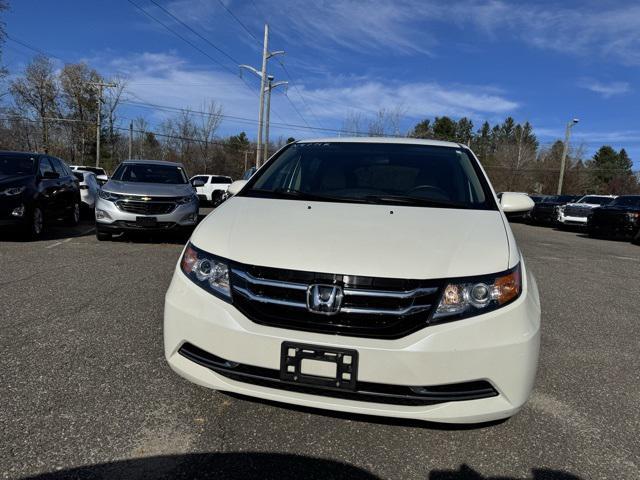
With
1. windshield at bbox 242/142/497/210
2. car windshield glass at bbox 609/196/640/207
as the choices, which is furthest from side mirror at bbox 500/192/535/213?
car windshield glass at bbox 609/196/640/207

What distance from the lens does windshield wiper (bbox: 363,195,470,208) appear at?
306cm

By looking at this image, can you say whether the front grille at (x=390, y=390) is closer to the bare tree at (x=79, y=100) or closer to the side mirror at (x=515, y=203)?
the side mirror at (x=515, y=203)

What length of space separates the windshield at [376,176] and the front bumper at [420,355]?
114 cm

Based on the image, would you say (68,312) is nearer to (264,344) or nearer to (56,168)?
(264,344)

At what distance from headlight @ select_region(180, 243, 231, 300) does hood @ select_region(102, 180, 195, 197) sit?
6.41m

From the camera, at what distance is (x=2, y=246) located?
302 inches

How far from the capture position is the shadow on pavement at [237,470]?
2090mm

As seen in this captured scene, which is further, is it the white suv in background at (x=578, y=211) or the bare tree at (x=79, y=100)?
the bare tree at (x=79, y=100)

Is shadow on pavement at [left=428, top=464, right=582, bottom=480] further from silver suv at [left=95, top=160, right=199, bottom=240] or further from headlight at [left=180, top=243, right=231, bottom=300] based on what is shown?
silver suv at [left=95, top=160, right=199, bottom=240]

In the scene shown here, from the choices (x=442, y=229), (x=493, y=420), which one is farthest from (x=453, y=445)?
(x=442, y=229)

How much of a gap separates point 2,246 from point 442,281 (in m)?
8.00

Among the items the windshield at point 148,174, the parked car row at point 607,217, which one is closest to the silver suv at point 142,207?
the windshield at point 148,174

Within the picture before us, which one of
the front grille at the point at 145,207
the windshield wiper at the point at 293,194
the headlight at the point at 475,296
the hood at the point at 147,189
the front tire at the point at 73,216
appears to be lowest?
the front tire at the point at 73,216

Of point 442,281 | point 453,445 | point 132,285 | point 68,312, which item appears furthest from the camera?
point 132,285
